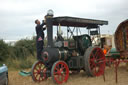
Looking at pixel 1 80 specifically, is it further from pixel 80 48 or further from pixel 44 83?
pixel 80 48

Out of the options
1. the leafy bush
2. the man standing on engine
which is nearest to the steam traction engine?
the man standing on engine

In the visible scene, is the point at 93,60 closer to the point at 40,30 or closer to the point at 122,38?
the point at 122,38

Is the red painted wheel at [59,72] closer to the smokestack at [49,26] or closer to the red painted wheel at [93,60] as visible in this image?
the smokestack at [49,26]

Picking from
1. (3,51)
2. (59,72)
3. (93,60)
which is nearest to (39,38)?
(59,72)

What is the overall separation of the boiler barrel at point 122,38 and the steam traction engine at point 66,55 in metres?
0.69

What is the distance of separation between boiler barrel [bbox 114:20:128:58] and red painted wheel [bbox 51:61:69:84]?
9.87 ft

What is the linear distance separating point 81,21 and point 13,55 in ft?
23.5

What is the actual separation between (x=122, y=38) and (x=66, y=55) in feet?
9.74

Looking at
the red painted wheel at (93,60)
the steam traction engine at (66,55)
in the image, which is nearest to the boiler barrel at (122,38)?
the steam traction engine at (66,55)

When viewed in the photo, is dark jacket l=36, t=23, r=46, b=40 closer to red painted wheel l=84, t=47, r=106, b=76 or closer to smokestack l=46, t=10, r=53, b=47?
smokestack l=46, t=10, r=53, b=47

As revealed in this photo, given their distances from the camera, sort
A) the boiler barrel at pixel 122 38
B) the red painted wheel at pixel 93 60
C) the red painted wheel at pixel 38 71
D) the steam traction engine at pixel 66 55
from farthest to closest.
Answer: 1. the boiler barrel at pixel 122 38
2. the red painted wheel at pixel 93 60
3. the red painted wheel at pixel 38 71
4. the steam traction engine at pixel 66 55

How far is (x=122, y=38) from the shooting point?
27.7 feet

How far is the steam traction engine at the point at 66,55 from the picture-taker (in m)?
6.34

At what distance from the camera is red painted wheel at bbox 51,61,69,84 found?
6.03m
